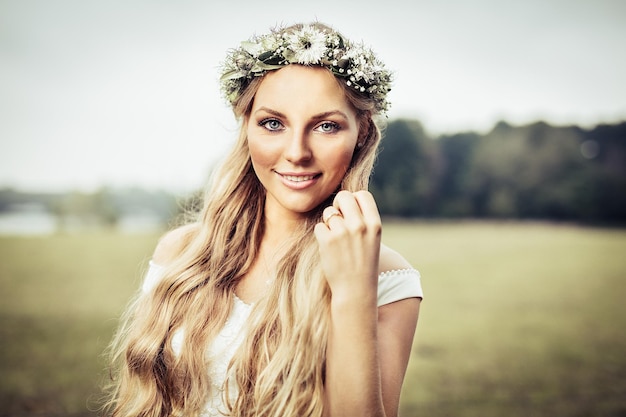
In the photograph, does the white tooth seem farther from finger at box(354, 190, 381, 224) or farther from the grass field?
the grass field

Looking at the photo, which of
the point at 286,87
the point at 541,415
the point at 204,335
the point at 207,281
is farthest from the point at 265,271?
the point at 541,415

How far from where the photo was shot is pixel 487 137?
20.9 metres

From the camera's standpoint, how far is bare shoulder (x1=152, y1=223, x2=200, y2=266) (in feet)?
8.56

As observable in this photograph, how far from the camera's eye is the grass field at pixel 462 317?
870 centimetres

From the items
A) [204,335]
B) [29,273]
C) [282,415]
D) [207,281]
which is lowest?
[29,273]

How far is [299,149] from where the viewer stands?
6.19 ft

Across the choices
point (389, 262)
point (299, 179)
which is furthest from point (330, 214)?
point (389, 262)

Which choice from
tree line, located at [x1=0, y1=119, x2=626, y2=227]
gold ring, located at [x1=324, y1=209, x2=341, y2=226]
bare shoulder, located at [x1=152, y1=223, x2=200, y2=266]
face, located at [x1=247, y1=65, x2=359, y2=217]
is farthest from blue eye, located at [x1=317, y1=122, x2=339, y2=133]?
tree line, located at [x1=0, y1=119, x2=626, y2=227]

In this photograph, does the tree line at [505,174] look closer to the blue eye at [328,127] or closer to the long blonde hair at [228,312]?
the long blonde hair at [228,312]

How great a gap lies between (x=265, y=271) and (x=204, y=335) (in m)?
0.44

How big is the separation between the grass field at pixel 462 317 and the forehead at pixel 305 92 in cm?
169

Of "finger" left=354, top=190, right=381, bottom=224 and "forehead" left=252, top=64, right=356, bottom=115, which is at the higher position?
"forehead" left=252, top=64, right=356, bottom=115

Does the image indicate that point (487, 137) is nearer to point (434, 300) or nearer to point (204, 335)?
point (434, 300)

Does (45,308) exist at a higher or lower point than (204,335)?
lower
